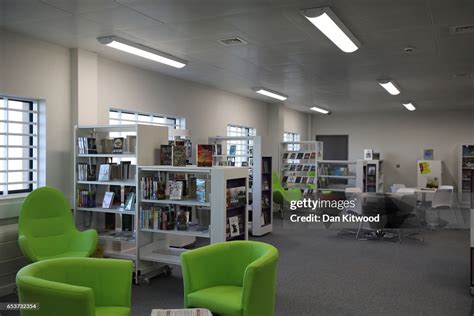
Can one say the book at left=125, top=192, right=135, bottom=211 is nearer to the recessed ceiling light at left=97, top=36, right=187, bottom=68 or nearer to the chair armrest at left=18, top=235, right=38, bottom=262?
the chair armrest at left=18, top=235, right=38, bottom=262

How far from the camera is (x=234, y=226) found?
5000mm

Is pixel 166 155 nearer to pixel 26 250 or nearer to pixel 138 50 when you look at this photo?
pixel 138 50

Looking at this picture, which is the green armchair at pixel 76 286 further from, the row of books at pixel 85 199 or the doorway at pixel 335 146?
the doorway at pixel 335 146

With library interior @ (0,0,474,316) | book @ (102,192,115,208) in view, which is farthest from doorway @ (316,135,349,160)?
book @ (102,192,115,208)

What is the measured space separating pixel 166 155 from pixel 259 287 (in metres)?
2.67

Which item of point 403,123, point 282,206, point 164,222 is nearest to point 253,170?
point 282,206

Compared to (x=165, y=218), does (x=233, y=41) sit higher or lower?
higher

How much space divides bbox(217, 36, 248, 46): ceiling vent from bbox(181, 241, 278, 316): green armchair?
112 inches

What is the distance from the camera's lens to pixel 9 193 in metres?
5.60

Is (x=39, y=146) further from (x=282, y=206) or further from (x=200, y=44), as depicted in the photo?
(x=282, y=206)

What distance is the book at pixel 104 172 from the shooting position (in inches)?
227

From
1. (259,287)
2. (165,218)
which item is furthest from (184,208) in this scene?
(259,287)

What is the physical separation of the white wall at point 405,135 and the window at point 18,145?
11.7 m

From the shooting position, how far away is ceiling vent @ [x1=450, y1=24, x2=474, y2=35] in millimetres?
4848
